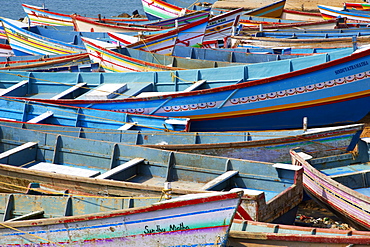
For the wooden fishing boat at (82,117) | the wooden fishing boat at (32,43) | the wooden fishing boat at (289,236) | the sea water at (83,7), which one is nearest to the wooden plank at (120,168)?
the wooden fishing boat at (82,117)

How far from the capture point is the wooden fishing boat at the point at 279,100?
43.2ft

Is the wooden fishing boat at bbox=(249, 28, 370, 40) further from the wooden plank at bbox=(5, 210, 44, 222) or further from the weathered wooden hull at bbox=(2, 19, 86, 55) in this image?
the wooden plank at bbox=(5, 210, 44, 222)

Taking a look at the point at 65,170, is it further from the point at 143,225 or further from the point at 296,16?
the point at 296,16

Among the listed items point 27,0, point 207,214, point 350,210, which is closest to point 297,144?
point 350,210

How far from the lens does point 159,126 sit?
12.5m

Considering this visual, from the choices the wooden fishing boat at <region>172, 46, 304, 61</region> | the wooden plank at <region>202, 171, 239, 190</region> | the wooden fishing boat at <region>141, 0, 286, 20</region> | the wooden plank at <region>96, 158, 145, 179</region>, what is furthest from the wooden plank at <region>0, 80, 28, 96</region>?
the wooden fishing boat at <region>141, 0, 286, 20</region>

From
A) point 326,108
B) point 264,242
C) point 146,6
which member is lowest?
point 264,242

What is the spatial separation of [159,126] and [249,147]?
115 inches

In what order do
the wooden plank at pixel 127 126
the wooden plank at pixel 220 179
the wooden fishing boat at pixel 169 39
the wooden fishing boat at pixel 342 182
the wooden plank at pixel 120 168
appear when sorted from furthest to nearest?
1. the wooden fishing boat at pixel 169 39
2. the wooden plank at pixel 127 126
3. the wooden plank at pixel 120 168
4. the wooden plank at pixel 220 179
5. the wooden fishing boat at pixel 342 182

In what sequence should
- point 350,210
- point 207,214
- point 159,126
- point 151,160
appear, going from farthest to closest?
point 159,126, point 151,160, point 350,210, point 207,214

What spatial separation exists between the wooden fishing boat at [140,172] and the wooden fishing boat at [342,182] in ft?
1.80

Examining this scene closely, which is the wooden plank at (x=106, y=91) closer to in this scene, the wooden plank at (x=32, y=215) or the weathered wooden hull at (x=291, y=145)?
the weathered wooden hull at (x=291, y=145)

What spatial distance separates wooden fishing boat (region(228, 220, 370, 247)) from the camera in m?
6.96

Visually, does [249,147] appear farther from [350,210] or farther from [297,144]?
[350,210]
